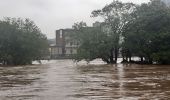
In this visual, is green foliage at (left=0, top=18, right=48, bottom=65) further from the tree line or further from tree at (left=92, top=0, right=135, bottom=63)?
tree at (left=92, top=0, right=135, bottom=63)

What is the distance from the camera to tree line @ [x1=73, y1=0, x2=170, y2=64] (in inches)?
1902

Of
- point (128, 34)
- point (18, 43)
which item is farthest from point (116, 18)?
point (18, 43)

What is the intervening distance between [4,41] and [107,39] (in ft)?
48.1

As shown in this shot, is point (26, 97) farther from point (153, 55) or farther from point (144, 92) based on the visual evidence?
point (153, 55)

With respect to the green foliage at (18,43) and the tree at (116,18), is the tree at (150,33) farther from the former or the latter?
the green foliage at (18,43)

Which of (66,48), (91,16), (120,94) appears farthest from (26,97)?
(66,48)

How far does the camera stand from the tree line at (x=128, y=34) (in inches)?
1902

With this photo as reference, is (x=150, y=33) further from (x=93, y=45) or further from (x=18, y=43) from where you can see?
(x=18, y=43)

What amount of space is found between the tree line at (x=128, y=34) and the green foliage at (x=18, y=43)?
6.00 metres

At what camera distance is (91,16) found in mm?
56938

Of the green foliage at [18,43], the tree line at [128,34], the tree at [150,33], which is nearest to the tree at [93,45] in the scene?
the tree line at [128,34]

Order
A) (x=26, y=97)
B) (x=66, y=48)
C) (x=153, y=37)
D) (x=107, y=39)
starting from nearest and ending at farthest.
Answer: (x=26, y=97) → (x=153, y=37) → (x=107, y=39) → (x=66, y=48)

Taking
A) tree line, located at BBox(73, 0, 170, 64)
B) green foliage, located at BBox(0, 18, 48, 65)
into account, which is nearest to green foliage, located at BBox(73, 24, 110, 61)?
tree line, located at BBox(73, 0, 170, 64)

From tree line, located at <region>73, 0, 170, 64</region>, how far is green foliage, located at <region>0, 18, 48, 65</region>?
6.00 meters
